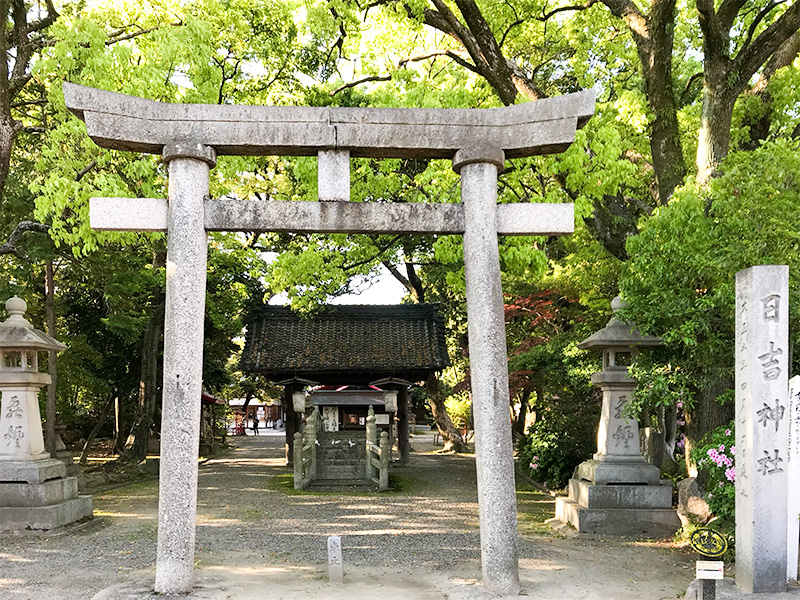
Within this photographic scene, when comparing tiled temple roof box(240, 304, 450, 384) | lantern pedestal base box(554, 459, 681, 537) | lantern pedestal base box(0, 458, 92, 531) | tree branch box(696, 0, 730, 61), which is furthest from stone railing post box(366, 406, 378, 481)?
tree branch box(696, 0, 730, 61)

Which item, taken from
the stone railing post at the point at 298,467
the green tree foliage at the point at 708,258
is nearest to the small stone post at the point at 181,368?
the green tree foliage at the point at 708,258

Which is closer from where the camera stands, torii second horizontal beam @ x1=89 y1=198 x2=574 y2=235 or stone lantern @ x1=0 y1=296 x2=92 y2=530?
torii second horizontal beam @ x1=89 y1=198 x2=574 y2=235

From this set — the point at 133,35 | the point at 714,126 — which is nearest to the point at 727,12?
the point at 714,126

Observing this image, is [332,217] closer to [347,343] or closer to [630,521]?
[630,521]

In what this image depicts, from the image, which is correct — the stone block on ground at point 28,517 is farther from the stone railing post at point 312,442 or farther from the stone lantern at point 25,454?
the stone railing post at point 312,442

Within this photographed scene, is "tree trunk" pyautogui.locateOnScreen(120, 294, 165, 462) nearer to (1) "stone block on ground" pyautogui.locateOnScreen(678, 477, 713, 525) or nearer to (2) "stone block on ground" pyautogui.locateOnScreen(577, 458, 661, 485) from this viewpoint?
(2) "stone block on ground" pyautogui.locateOnScreen(577, 458, 661, 485)

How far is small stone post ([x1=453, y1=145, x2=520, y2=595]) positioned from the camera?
617 centimetres

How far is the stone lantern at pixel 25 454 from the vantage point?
9.46 meters

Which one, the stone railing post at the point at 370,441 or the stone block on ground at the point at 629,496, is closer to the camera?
the stone block on ground at the point at 629,496

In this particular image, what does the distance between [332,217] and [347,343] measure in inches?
548

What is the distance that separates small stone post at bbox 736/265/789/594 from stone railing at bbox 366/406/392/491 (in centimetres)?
1032

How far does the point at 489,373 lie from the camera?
629 centimetres

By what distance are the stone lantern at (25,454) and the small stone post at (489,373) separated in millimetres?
6557

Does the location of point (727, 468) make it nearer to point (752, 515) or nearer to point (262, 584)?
point (752, 515)
